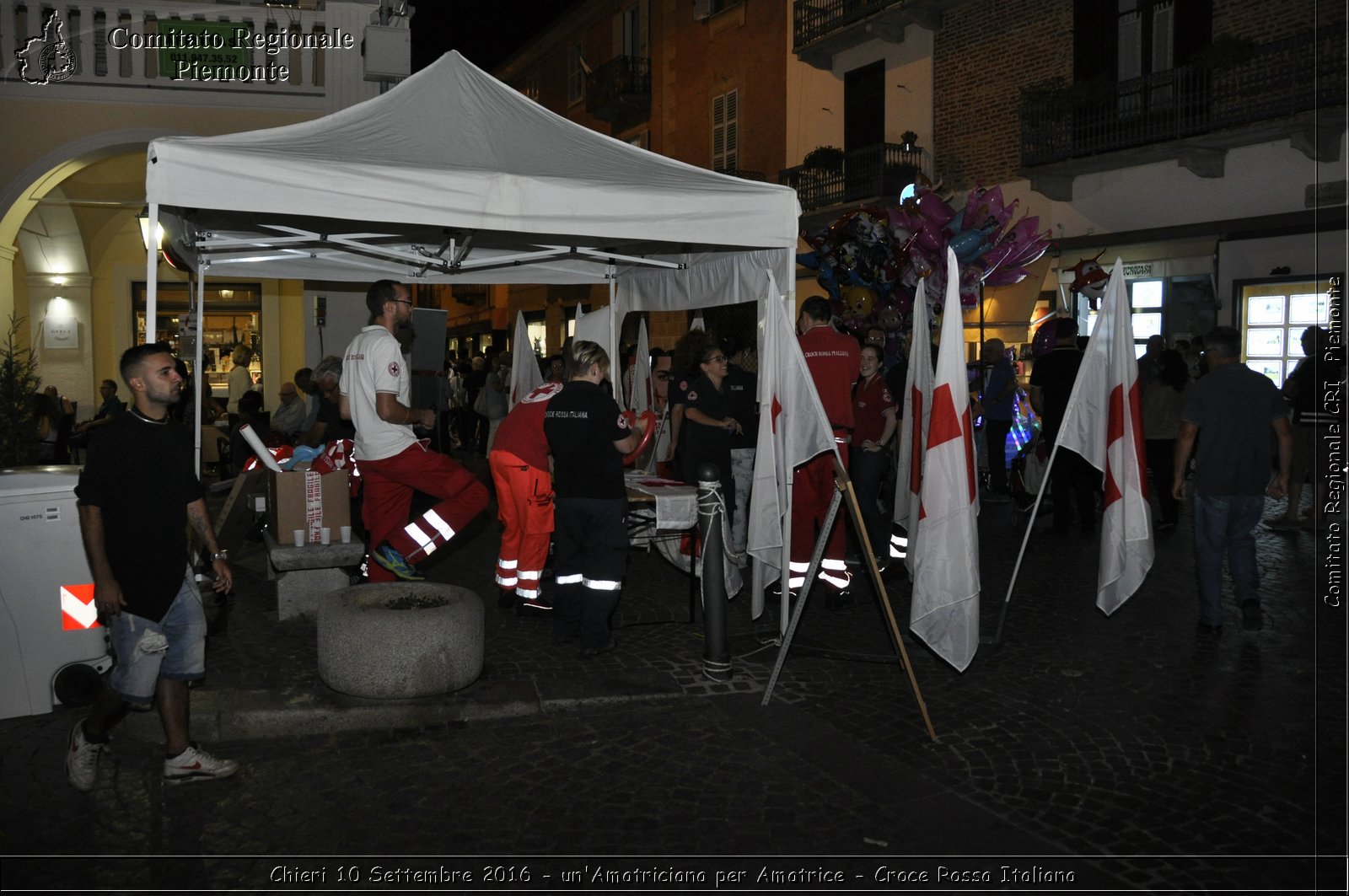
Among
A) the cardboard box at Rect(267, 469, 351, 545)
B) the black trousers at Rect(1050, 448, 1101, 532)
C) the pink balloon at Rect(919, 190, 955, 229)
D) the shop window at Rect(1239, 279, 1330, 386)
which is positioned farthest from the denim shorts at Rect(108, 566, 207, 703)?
the shop window at Rect(1239, 279, 1330, 386)

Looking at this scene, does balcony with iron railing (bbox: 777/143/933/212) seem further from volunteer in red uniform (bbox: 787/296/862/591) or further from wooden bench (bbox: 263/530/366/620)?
wooden bench (bbox: 263/530/366/620)

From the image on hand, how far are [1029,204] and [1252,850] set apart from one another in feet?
53.4

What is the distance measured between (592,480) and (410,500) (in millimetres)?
1462

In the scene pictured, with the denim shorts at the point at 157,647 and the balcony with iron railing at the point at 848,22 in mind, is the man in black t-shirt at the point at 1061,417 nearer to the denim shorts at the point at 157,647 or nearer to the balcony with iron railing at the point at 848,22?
the denim shorts at the point at 157,647

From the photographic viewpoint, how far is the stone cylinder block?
503 cm

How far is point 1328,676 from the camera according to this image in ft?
18.7

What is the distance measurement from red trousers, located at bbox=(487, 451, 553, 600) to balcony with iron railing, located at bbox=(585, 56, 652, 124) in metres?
26.3

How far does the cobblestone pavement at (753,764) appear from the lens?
12.1 ft

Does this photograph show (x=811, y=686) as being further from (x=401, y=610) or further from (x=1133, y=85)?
(x=1133, y=85)

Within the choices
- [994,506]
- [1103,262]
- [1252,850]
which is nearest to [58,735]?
[1252,850]

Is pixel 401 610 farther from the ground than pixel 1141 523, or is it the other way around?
pixel 1141 523

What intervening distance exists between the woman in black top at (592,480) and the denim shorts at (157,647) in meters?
2.17

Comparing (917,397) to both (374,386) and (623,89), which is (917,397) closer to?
(374,386)

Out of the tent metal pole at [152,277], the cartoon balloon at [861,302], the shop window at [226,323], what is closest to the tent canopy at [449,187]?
the tent metal pole at [152,277]
